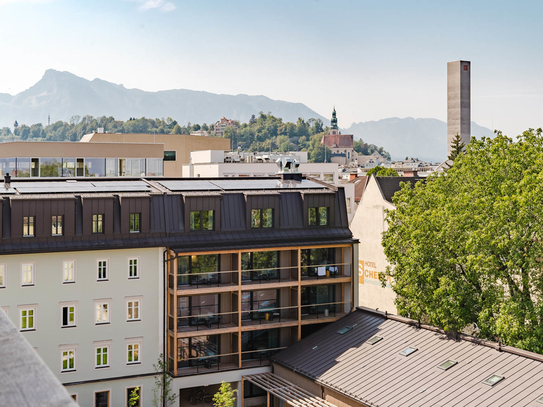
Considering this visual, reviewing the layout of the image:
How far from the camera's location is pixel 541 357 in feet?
92.1

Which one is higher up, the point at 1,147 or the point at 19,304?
the point at 1,147

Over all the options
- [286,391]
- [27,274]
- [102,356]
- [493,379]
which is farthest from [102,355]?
[493,379]

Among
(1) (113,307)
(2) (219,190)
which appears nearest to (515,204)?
Answer: (2) (219,190)

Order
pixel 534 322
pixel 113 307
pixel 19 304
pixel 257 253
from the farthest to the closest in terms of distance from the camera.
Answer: pixel 257 253 → pixel 113 307 → pixel 19 304 → pixel 534 322

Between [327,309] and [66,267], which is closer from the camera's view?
[66,267]

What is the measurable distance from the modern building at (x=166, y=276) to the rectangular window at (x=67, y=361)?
58mm

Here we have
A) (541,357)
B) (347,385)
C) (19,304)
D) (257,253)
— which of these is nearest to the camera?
(541,357)

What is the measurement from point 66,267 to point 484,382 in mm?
23376

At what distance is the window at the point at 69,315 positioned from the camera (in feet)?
116

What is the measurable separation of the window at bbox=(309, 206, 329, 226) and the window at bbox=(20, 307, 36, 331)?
1855cm

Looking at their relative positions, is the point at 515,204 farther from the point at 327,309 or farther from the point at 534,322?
the point at 327,309

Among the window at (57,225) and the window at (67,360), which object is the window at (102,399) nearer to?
the window at (67,360)

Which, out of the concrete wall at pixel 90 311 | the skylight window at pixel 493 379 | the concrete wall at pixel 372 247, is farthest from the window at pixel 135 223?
the concrete wall at pixel 372 247

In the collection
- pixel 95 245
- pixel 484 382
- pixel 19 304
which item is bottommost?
pixel 484 382
